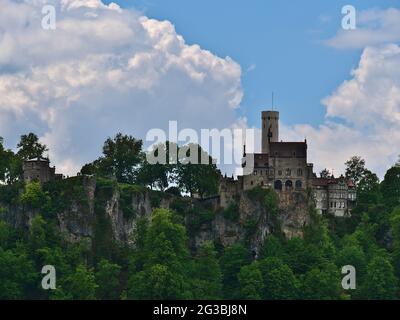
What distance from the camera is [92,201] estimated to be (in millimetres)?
138750

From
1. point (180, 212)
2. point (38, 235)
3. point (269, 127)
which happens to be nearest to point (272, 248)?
point (180, 212)

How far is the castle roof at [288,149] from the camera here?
478 feet

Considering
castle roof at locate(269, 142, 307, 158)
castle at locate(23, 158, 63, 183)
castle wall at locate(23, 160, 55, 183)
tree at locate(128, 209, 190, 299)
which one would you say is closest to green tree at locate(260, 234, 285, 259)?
tree at locate(128, 209, 190, 299)

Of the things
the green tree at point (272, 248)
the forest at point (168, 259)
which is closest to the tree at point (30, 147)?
the forest at point (168, 259)

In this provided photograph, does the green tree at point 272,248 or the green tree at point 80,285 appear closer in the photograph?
the green tree at point 80,285

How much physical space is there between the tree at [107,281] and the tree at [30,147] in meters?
17.8

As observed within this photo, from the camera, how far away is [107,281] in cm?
13375

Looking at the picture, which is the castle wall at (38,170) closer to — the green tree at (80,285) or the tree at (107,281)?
the green tree at (80,285)

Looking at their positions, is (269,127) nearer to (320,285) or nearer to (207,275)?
(207,275)

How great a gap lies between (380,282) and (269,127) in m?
22.9

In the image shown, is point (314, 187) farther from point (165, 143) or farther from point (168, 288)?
point (168, 288)
